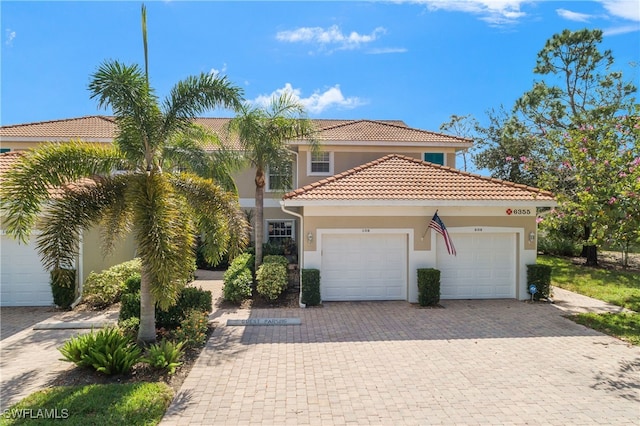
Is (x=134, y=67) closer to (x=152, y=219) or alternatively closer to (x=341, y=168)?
(x=152, y=219)

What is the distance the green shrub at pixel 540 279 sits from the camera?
12484 mm

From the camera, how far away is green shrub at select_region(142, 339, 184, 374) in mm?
6969

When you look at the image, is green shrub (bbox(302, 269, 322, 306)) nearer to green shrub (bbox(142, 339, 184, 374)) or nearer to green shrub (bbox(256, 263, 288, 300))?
green shrub (bbox(256, 263, 288, 300))

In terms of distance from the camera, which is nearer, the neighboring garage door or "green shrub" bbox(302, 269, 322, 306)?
"green shrub" bbox(302, 269, 322, 306)

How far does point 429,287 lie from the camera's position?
11.8 metres

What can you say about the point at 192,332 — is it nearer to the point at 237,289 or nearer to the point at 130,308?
the point at 130,308

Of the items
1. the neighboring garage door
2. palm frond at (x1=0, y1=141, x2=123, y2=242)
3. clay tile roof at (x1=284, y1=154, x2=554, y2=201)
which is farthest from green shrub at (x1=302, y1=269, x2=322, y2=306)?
palm frond at (x1=0, y1=141, x2=123, y2=242)

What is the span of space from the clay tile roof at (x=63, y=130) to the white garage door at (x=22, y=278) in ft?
26.5

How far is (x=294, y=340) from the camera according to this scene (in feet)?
29.4

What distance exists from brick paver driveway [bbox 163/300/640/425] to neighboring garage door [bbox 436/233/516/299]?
84.1 inches

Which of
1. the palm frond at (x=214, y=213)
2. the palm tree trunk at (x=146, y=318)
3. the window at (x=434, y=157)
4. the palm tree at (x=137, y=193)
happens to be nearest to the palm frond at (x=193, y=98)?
the palm tree at (x=137, y=193)

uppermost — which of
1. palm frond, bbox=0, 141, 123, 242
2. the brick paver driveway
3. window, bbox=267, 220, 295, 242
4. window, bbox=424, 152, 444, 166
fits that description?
window, bbox=424, 152, 444, 166

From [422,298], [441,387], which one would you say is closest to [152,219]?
[441,387]

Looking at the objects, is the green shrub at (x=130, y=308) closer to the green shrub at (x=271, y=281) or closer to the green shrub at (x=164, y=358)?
the green shrub at (x=164, y=358)
